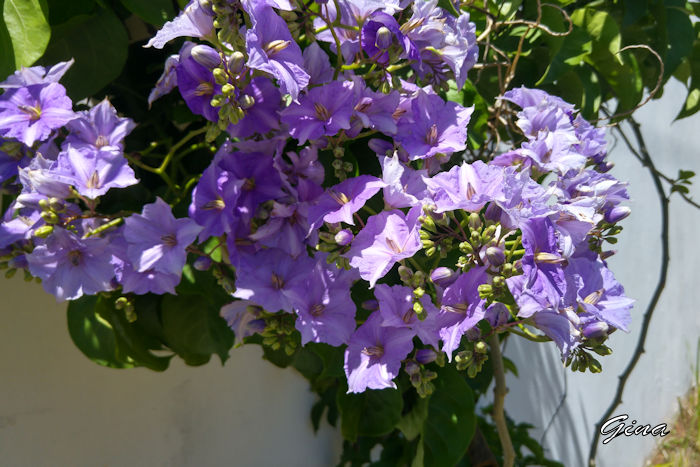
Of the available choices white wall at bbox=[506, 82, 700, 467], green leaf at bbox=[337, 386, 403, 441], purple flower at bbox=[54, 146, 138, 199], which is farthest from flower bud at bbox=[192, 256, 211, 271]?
white wall at bbox=[506, 82, 700, 467]

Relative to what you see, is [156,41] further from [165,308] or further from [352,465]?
[352,465]

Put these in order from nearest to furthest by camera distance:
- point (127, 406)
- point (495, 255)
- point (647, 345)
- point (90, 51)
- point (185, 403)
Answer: point (495, 255)
point (90, 51)
point (127, 406)
point (185, 403)
point (647, 345)

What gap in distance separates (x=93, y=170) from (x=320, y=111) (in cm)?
22

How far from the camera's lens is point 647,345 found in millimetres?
3199

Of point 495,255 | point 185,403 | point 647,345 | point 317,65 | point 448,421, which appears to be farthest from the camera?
point 647,345

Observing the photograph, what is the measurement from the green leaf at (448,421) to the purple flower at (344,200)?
435mm

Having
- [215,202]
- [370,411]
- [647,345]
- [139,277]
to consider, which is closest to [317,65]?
[215,202]

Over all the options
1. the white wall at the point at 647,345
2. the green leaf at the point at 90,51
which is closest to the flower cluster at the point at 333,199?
the green leaf at the point at 90,51

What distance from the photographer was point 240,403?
1.42 m

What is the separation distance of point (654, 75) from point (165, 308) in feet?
3.16

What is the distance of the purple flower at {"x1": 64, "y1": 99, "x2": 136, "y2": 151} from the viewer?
2.18ft

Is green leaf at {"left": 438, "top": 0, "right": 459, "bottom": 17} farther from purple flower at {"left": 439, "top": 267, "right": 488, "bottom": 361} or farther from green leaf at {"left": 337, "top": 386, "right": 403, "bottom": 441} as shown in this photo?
green leaf at {"left": 337, "top": 386, "right": 403, "bottom": 441}

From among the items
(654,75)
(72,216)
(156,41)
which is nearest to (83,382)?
(72,216)

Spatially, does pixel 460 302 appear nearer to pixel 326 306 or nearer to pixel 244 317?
pixel 326 306
